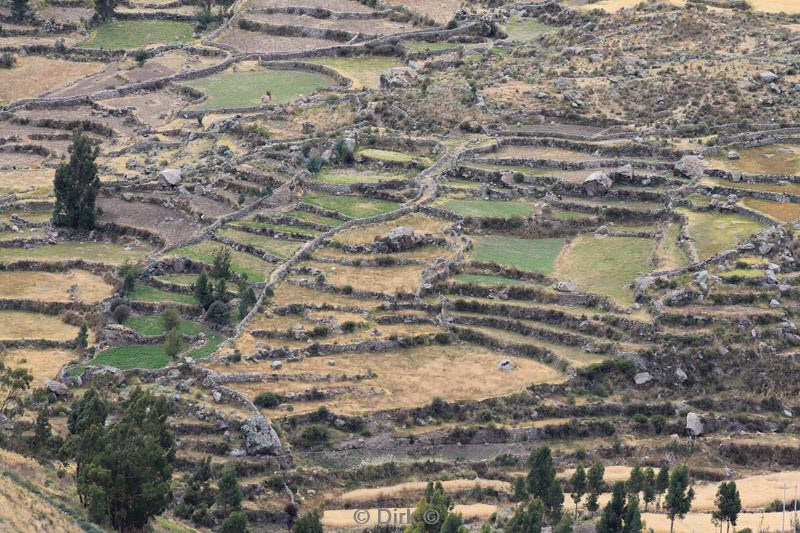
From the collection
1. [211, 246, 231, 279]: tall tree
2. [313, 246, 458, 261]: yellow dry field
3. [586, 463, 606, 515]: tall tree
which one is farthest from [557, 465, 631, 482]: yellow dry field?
[211, 246, 231, 279]: tall tree

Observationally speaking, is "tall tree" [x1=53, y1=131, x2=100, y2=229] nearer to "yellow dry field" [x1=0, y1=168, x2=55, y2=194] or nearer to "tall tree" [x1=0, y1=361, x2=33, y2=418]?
"yellow dry field" [x1=0, y1=168, x2=55, y2=194]

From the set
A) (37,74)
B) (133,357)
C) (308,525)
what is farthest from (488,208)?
(37,74)

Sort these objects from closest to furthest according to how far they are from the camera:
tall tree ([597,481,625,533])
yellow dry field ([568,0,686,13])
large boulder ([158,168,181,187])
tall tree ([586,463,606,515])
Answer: tall tree ([597,481,625,533]) < tall tree ([586,463,606,515]) < large boulder ([158,168,181,187]) < yellow dry field ([568,0,686,13])

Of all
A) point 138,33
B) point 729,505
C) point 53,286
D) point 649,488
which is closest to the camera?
point 729,505

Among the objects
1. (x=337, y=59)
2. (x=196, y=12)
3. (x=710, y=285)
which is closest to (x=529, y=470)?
(x=710, y=285)

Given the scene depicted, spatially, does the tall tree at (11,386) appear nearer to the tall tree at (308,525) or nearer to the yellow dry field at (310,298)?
the yellow dry field at (310,298)

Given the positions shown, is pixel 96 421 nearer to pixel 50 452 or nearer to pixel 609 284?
pixel 50 452

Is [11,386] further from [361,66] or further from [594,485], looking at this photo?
[361,66]
